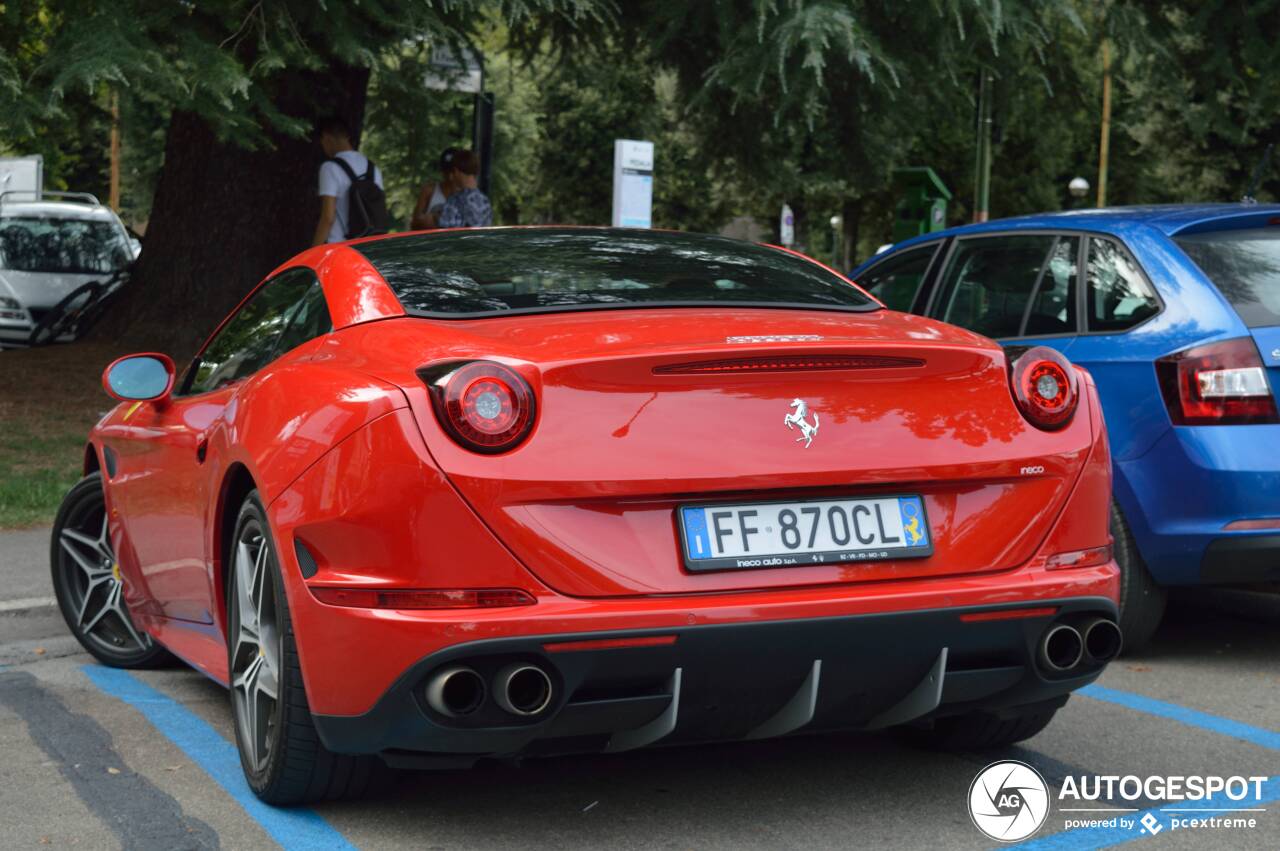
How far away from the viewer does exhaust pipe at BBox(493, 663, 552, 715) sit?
3584 millimetres

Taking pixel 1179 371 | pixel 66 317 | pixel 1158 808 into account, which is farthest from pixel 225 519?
pixel 66 317

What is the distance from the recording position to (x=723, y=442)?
12.2 feet

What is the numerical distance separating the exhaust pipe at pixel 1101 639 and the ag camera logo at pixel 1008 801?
42cm

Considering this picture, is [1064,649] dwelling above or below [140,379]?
below

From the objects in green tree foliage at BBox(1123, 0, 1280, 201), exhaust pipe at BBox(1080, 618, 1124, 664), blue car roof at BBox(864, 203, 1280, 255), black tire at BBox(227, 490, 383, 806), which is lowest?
black tire at BBox(227, 490, 383, 806)

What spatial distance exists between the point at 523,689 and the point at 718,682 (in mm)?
412

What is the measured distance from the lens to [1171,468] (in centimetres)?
573

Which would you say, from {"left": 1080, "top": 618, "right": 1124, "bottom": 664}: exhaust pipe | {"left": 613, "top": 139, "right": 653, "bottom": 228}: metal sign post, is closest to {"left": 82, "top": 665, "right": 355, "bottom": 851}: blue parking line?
{"left": 1080, "top": 618, "right": 1124, "bottom": 664}: exhaust pipe

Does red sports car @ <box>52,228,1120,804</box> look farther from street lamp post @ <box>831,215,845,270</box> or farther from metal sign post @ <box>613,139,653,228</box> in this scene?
street lamp post @ <box>831,215,845,270</box>

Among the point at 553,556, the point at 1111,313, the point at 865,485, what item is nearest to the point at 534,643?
the point at 553,556

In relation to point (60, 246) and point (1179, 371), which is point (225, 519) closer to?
point (1179, 371)

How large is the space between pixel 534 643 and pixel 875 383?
0.98 m

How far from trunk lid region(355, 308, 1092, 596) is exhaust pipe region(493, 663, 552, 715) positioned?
193 millimetres

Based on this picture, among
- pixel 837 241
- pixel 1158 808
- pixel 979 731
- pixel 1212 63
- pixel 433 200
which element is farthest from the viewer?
pixel 837 241
